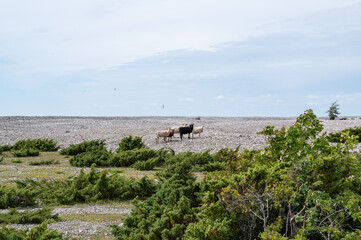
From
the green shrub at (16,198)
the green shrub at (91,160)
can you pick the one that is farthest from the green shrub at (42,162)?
the green shrub at (16,198)

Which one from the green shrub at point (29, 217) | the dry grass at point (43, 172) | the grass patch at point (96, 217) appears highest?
the dry grass at point (43, 172)

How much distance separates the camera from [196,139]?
25844 mm

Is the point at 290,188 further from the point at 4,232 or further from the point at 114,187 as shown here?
the point at 114,187

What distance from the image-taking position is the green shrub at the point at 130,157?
1823cm

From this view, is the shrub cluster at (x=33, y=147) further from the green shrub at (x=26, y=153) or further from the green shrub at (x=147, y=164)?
the green shrub at (x=147, y=164)

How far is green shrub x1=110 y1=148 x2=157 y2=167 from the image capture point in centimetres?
1823

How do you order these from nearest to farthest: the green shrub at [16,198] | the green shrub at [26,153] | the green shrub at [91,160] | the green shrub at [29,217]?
the green shrub at [29,217] → the green shrub at [16,198] → the green shrub at [91,160] → the green shrub at [26,153]

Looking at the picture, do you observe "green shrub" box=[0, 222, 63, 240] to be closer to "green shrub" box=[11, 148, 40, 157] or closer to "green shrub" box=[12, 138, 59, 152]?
"green shrub" box=[11, 148, 40, 157]

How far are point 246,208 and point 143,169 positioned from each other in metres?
12.1

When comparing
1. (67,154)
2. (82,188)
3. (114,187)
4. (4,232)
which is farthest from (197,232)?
(67,154)

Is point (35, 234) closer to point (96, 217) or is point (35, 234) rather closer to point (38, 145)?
point (96, 217)

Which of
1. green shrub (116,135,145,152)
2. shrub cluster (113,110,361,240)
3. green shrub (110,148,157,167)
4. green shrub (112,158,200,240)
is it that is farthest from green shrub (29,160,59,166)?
shrub cluster (113,110,361,240)

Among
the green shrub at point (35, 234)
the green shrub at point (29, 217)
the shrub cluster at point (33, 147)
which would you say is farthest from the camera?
the shrub cluster at point (33, 147)

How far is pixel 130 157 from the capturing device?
18156mm
